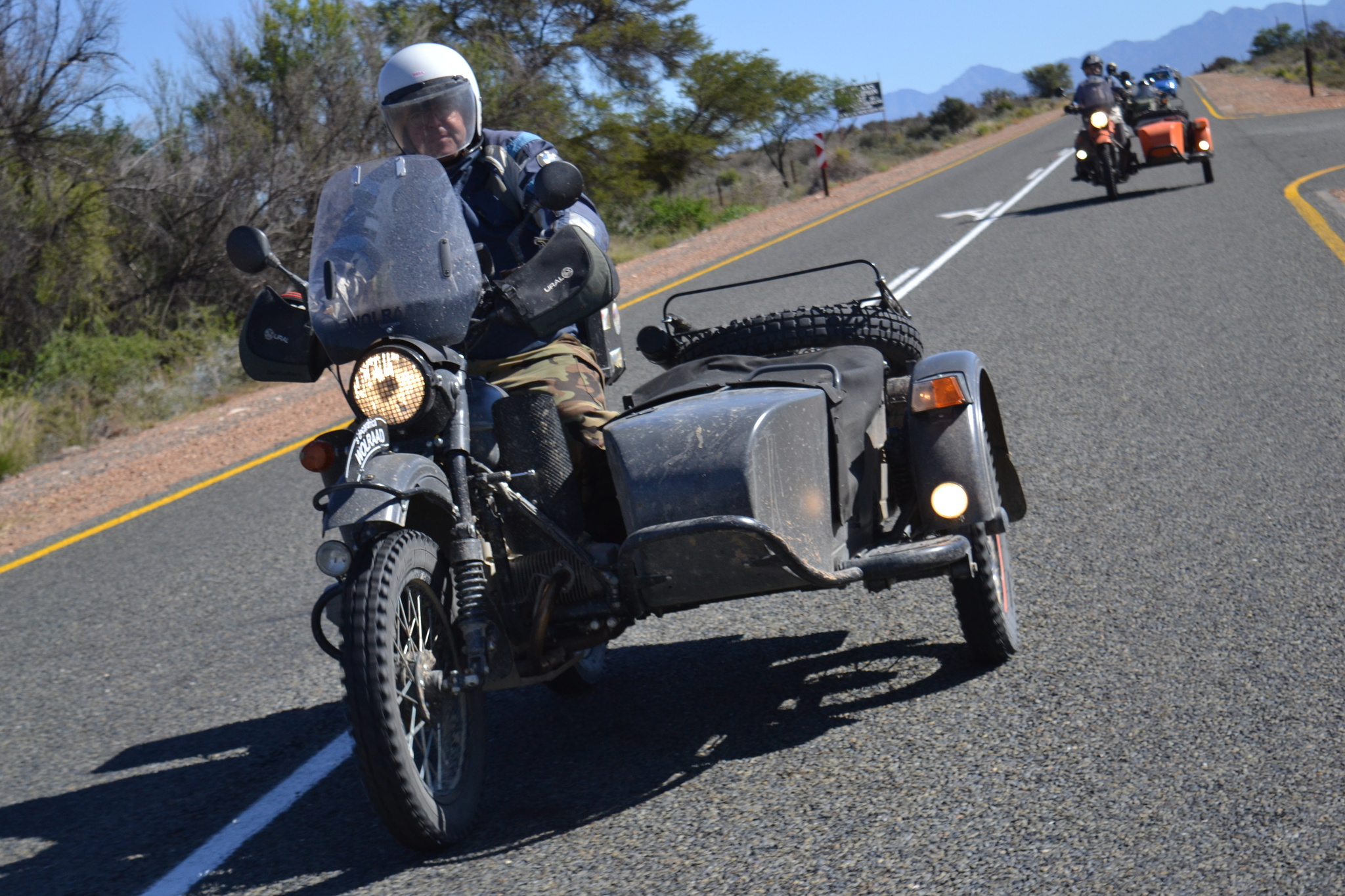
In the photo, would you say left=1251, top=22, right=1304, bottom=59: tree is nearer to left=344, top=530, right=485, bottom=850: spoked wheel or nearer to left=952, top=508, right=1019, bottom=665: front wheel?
left=952, top=508, right=1019, bottom=665: front wheel

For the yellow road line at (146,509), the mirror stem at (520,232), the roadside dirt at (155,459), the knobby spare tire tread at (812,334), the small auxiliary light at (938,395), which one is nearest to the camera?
the small auxiliary light at (938,395)

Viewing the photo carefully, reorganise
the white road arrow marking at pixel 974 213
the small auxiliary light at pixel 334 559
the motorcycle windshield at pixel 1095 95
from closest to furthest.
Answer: the small auxiliary light at pixel 334 559, the motorcycle windshield at pixel 1095 95, the white road arrow marking at pixel 974 213

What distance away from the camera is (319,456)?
11.5 feet

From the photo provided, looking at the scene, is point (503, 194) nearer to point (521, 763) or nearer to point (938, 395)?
point (938, 395)

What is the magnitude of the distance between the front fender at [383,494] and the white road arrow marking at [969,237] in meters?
6.19

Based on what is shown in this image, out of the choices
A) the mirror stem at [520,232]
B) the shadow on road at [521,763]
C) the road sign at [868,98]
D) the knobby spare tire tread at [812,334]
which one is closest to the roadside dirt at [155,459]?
the shadow on road at [521,763]

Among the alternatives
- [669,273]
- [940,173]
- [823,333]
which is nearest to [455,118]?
[823,333]

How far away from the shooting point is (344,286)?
3574 millimetres

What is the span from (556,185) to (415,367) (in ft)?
2.05

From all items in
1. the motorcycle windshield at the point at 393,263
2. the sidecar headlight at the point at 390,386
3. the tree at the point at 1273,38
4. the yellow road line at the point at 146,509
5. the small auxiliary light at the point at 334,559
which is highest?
the tree at the point at 1273,38

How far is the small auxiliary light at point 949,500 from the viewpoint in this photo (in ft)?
12.8

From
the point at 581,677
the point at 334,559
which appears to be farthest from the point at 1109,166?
the point at 334,559

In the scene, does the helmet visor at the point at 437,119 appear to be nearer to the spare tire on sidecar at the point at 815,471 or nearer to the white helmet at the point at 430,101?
the white helmet at the point at 430,101

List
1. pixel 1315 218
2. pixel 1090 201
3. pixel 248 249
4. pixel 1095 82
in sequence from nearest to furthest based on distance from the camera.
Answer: pixel 248 249
pixel 1315 218
pixel 1095 82
pixel 1090 201
